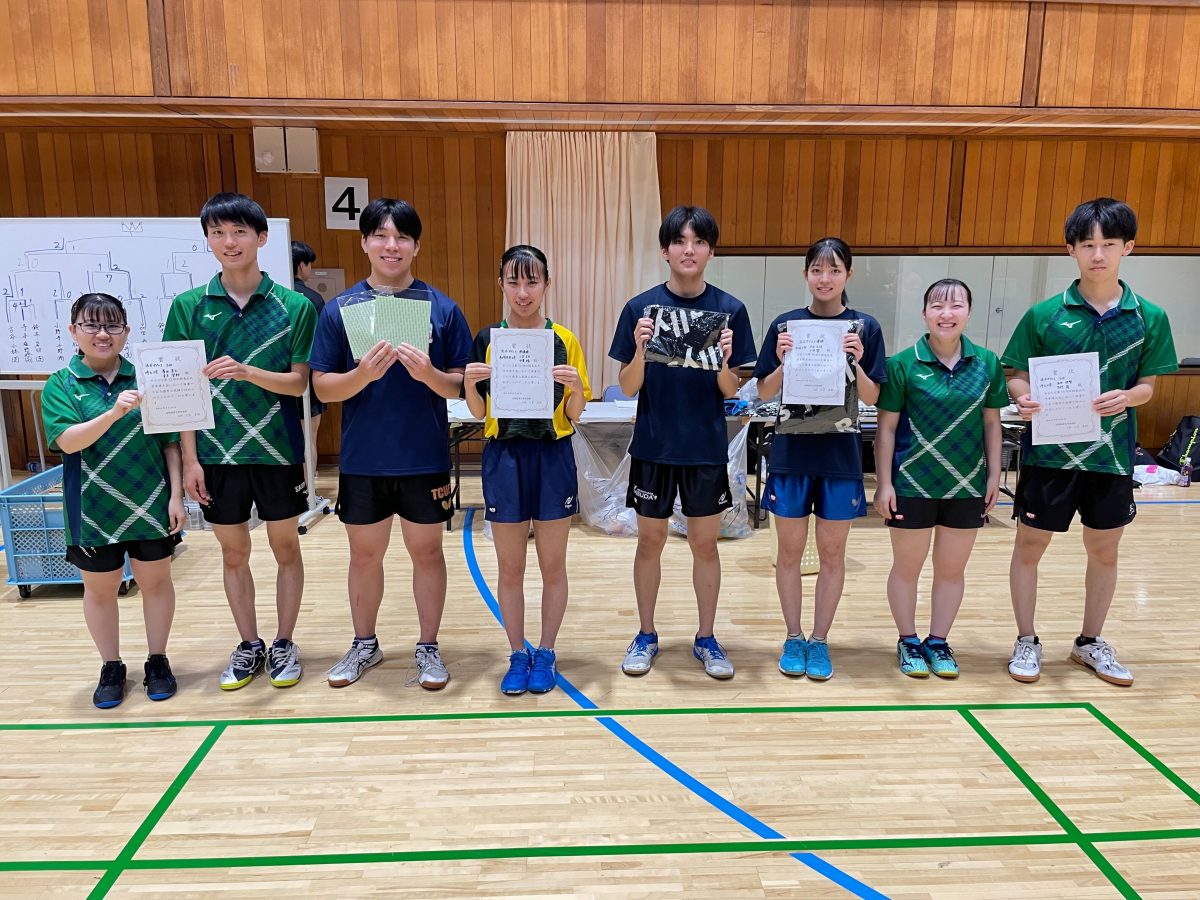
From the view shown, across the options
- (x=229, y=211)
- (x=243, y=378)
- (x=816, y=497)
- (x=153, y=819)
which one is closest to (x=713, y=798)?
(x=816, y=497)

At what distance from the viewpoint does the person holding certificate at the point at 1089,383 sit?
2760 millimetres

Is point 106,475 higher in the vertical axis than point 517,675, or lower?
higher

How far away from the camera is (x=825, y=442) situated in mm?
2904

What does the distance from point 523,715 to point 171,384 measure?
5.48 feet

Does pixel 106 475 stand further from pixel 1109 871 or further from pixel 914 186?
pixel 914 186

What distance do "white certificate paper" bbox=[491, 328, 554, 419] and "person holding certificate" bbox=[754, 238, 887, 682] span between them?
0.82 metres

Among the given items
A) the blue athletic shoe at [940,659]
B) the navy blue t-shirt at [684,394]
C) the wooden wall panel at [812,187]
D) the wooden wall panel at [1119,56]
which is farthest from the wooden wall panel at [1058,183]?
the navy blue t-shirt at [684,394]

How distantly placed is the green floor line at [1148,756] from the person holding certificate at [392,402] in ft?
7.95

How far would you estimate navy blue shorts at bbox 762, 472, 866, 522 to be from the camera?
2.90 meters

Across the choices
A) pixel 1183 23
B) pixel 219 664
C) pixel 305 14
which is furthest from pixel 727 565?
pixel 1183 23

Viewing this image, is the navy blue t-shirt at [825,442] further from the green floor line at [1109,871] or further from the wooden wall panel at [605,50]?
the wooden wall panel at [605,50]

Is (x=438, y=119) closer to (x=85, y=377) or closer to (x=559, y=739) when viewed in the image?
(x=85, y=377)

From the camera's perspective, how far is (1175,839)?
2193 millimetres

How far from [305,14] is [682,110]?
8.20 ft
